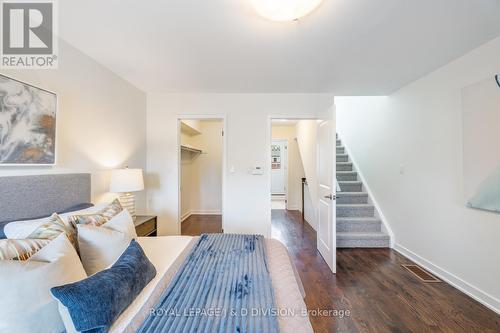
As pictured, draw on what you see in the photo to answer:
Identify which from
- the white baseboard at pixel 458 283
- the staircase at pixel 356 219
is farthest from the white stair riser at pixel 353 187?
the white baseboard at pixel 458 283

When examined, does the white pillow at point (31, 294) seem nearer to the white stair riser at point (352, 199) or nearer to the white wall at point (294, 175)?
the white stair riser at point (352, 199)

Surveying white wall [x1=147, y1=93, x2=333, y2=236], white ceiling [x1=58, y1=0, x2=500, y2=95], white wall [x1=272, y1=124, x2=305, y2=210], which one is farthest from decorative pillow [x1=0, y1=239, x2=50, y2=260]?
white wall [x1=272, y1=124, x2=305, y2=210]

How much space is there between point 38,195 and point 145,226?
3.58 ft

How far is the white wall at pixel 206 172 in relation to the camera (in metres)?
5.55

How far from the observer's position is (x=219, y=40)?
1.90 meters

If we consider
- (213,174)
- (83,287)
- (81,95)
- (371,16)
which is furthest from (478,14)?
(213,174)

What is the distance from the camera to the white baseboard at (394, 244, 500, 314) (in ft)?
6.31

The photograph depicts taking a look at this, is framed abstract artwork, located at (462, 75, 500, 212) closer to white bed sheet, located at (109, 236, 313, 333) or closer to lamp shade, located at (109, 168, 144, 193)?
white bed sheet, located at (109, 236, 313, 333)

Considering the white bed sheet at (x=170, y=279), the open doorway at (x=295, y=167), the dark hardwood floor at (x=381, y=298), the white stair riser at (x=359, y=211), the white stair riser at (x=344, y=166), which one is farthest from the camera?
the white stair riser at (x=344, y=166)

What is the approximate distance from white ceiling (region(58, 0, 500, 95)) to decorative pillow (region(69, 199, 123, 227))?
1.47m

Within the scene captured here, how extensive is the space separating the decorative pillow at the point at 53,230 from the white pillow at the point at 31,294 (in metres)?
0.22

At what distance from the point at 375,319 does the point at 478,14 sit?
2535mm

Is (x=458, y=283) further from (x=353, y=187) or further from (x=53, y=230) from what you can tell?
(x=53, y=230)

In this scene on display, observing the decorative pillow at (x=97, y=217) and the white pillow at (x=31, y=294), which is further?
the decorative pillow at (x=97, y=217)
